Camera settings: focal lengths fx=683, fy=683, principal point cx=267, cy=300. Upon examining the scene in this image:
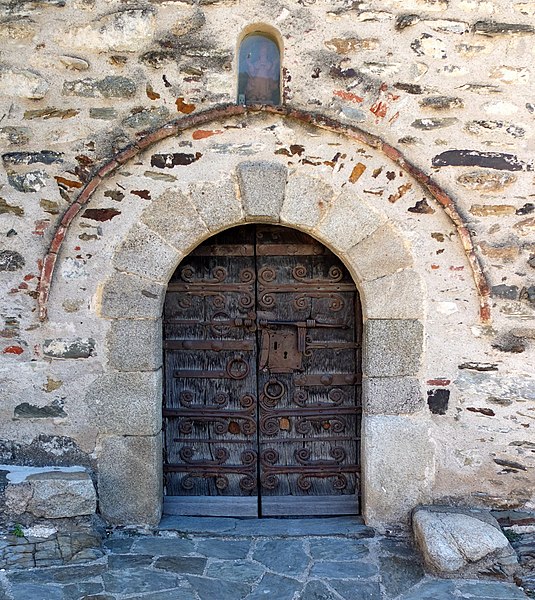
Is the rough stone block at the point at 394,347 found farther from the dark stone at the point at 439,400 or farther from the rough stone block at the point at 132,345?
the rough stone block at the point at 132,345

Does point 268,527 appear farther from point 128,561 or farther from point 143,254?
point 143,254

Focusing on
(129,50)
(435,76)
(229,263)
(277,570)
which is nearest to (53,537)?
(277,570)

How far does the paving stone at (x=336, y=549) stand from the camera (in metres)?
3.50

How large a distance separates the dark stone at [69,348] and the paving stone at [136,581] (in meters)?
1.11

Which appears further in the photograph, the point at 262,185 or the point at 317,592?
the point at 262,185

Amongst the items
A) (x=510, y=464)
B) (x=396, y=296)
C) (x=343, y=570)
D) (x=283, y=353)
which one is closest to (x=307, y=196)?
(x=396, y=296)

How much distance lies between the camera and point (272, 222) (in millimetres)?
3621

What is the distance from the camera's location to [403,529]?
3.70 m

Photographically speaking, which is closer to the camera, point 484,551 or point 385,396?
point 484,551

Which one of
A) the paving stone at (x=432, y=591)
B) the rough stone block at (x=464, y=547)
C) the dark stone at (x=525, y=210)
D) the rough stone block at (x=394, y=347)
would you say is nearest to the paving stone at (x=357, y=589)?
the paving stone at (x=432, y=591)

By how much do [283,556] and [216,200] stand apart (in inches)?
73.5

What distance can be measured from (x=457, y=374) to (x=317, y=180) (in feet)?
4.13

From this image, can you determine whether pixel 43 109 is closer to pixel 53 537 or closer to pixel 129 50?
pixel 129 50

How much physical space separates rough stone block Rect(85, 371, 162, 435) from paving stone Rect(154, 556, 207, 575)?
0.65 meters
